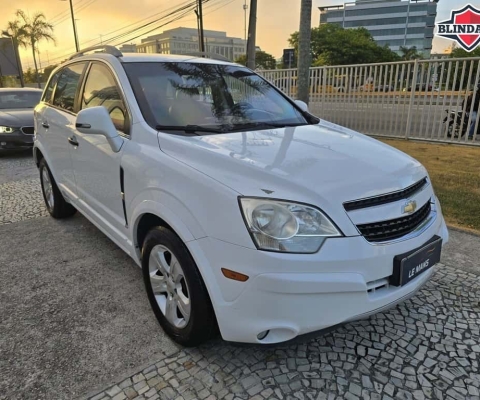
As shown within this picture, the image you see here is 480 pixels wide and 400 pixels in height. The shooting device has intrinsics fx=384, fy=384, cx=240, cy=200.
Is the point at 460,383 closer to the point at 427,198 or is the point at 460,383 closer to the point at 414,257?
the point at 414,257

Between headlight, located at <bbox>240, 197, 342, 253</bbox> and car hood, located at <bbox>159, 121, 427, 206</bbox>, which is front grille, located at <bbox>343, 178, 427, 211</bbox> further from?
headlight, located at <bbox>240, 197, 342, 253</bbox>

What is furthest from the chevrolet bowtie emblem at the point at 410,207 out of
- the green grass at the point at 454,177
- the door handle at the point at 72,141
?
the door handle at the point at 72,141

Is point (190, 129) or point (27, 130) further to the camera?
point (27, 130)

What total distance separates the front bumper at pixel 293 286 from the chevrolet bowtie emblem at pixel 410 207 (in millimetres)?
223

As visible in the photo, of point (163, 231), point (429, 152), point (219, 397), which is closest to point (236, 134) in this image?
point (163, 231)

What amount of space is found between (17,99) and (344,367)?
10727 mm

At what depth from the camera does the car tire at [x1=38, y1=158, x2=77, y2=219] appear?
4.39 m

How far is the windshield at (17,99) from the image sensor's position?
385 inches

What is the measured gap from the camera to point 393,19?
110 m

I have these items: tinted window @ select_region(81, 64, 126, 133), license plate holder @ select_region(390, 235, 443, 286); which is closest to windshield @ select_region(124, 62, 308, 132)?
tinted window @ select_region(81, 64, 126, 133)

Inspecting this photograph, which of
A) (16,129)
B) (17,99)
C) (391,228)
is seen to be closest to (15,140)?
(16,129)

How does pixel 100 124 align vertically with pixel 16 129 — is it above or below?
above

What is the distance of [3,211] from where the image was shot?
5.01m

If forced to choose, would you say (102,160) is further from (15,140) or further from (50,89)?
(15,140)
